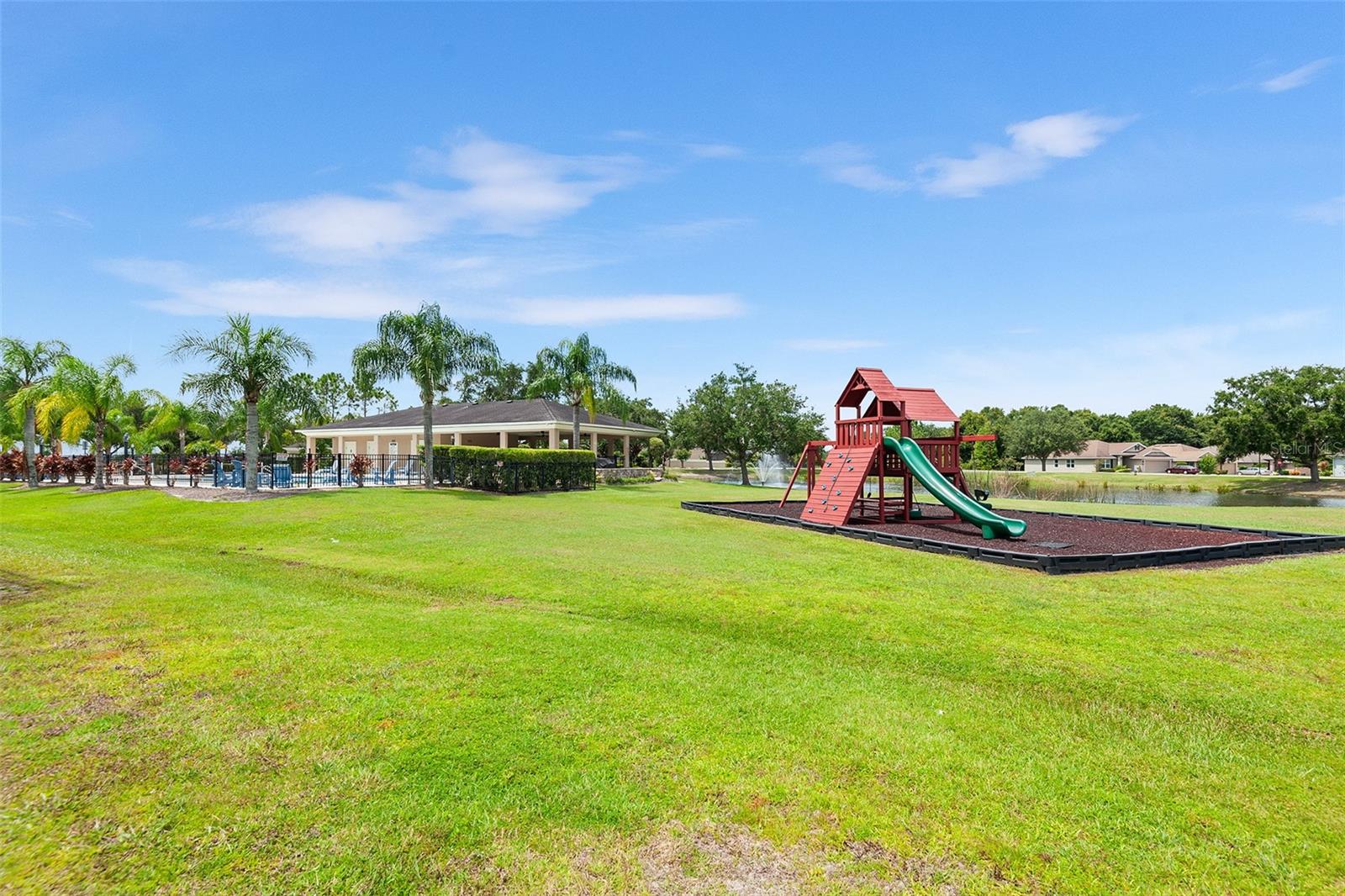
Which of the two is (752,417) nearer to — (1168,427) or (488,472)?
(488,472)

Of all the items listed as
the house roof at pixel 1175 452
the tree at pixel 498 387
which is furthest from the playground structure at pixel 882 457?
the house roof at pixel 1175 452

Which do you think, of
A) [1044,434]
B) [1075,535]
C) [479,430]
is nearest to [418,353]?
[479,430]

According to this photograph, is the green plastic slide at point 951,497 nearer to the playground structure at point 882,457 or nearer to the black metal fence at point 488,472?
the playground structure at point 882,457

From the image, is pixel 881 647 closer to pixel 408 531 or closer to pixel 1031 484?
pixel 408 531

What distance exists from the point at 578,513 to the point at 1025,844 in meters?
16.8

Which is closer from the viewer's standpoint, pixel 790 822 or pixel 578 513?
pixel 790 822

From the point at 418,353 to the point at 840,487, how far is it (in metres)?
18.2

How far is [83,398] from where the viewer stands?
27141mm

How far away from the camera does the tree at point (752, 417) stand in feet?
151

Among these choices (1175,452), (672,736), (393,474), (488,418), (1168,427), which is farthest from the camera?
(1168,427)

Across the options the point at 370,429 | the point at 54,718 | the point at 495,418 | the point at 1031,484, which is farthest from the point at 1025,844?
the point at 1031,484

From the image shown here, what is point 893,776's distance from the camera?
4.00m

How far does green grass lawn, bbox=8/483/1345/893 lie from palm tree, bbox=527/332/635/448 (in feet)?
90.6

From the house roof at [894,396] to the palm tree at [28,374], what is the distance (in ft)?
112
